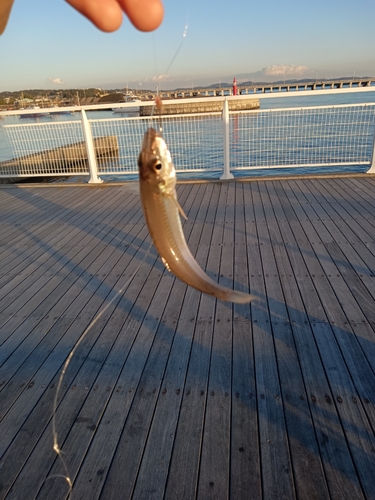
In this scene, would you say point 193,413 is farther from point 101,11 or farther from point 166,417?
point 101,11

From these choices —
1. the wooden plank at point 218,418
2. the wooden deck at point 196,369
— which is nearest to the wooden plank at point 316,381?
the wooden deck at point 196,369

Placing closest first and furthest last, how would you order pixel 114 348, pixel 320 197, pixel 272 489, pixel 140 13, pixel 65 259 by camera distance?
pixel 140 13
pixel 272 489
pixel 114 348
pixel 65 259
pixel 320 197

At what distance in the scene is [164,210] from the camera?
1.22m

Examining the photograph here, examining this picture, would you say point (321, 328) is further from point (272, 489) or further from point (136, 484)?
point (136, 484)

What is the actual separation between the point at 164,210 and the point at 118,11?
1.89 ft

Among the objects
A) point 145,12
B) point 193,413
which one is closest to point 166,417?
point 193,413

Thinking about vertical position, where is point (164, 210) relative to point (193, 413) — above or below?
above

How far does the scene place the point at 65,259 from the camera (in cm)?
449

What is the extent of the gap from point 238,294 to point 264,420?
4.12ft

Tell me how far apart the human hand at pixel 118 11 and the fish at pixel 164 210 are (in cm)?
37

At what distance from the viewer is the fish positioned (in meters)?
1.19

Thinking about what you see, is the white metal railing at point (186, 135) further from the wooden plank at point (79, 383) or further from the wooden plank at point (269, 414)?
the wooden plank at point (269, 414)

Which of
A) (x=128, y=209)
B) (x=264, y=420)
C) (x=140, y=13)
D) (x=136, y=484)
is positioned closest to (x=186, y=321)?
(x=264, y=420)

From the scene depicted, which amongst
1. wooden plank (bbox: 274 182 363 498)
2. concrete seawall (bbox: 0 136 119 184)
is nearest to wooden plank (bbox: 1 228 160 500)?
wooden plank (bbox: 274 182 363 498)
